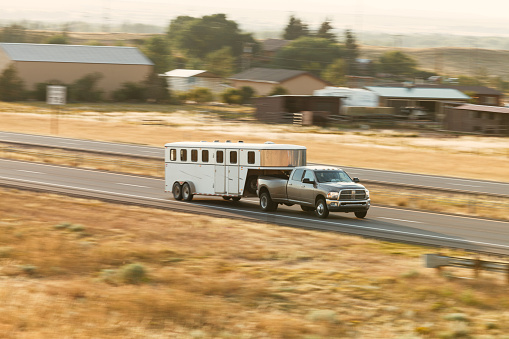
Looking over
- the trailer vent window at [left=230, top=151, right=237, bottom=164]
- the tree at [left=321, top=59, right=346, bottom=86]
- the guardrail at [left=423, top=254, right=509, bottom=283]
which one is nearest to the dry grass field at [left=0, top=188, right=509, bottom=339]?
the guardrail at [left=423, top=254, right=509, bottom=283]

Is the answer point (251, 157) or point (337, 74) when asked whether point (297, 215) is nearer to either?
point (251, 157)

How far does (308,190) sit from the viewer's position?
25.2m

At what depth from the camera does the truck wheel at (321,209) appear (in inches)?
971

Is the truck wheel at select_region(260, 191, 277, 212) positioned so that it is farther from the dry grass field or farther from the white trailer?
the dry grass field

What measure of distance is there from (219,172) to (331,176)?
498 cm

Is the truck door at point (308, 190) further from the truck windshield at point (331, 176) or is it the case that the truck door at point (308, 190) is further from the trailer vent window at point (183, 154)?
the trailer vent window at point (183, 154)

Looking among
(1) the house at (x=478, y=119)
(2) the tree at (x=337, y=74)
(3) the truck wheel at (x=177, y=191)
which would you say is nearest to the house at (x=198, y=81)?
(2) the tree at (x=337, y=74)

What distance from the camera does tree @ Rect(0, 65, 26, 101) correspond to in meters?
105

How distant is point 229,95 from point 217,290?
4306 inches

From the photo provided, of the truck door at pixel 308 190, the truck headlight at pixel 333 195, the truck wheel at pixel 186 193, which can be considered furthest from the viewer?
the truck wheel at pixel 186 193

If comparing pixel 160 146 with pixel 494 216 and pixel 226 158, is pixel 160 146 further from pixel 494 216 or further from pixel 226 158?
pixel 494 216

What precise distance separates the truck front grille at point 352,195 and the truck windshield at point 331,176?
1002 millimetres

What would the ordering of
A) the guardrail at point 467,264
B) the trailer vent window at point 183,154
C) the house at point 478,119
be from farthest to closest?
the house at point 478,119, the trailer vent window at point 183,154, the guardrail at point 467,264

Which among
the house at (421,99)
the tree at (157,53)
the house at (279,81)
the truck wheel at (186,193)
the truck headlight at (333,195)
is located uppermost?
the tree at (157,53)
